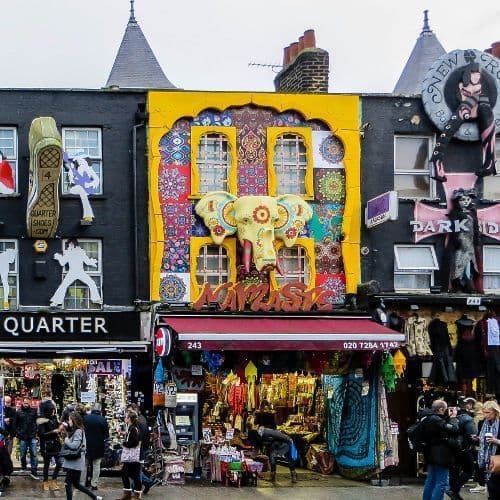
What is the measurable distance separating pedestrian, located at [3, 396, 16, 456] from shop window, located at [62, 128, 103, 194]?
15.1ft

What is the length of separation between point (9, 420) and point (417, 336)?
8.59m

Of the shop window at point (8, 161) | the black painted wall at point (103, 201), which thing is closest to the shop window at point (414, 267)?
the black painted wall at point (103, 201)

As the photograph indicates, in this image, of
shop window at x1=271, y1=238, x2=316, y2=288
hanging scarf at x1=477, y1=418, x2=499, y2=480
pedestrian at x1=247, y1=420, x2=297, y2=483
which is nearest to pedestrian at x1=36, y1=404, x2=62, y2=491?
pedestrian at x1=247, y1=420, x2=297, y2=483

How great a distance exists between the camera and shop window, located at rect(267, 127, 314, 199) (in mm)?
22312

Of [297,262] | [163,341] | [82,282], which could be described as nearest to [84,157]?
[82,282]

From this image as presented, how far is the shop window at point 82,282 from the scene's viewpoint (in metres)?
21.7

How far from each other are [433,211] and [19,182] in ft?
29.1

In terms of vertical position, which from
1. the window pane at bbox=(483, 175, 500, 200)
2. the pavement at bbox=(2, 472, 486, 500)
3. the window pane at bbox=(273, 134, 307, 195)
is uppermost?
the window pane at bbox=(273, 134, 307, 195)

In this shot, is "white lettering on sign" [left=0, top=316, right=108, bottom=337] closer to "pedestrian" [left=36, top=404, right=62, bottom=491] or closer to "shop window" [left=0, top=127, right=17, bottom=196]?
"pedestrian" [left=36, top=404, right=62, bottom=491]

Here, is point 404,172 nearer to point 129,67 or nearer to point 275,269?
point 275,269

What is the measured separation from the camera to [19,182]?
21609 millimetres

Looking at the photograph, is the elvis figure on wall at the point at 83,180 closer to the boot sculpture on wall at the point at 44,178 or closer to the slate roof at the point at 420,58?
the boot sculpture on wall at the point at 44,178

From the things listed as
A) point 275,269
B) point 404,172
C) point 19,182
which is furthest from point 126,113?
point 404,172

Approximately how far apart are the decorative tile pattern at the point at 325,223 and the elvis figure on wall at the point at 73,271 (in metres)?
4.80
